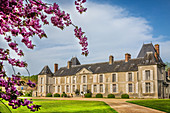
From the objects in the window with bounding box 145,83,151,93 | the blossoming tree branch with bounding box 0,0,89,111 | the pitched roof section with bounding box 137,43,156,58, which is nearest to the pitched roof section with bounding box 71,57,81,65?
the pitched roof section with bounding box 137,43,156,58

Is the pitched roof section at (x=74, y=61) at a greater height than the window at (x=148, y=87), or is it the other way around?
the pitched roof section at (x=74, y=61)

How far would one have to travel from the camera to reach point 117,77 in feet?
115

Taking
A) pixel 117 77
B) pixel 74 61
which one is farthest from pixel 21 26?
pixel 74 61

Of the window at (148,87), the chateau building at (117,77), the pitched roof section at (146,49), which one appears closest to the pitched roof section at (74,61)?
the chateau building at (117,77)

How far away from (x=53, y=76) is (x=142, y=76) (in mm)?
21096

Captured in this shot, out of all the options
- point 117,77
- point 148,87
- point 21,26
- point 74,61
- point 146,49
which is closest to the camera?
point 21,26

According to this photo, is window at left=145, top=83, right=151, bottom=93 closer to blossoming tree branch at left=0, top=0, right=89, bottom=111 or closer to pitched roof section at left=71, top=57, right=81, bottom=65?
pitched roof section at left=71, top=57, right=81, bottom=65

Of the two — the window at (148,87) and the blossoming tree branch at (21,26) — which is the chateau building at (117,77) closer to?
the window at (148,87)

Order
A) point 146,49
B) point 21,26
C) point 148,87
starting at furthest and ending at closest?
point 146,49 → point 148,87 → point 21,26

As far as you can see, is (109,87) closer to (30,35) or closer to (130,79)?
(130,79)

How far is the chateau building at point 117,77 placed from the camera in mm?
30797

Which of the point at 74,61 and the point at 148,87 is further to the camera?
the point at 74,61

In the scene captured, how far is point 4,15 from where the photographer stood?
3.30 meters

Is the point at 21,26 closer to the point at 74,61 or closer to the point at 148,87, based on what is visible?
the point at 148,87
